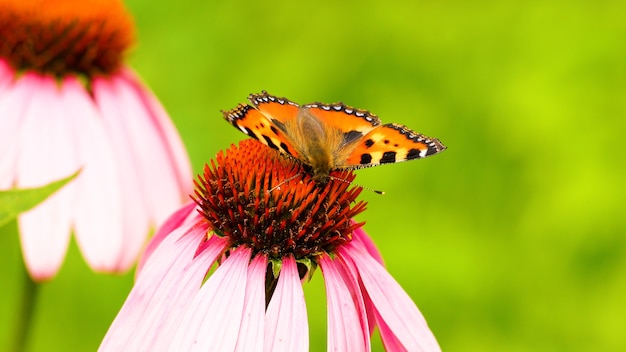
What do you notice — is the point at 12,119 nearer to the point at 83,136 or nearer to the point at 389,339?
the point at 83,136

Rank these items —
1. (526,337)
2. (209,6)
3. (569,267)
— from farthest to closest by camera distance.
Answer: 1. (209,6)
2. (569,267)
3. (526,337)

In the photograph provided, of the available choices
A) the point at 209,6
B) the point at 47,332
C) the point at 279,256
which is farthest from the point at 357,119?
the point at 209,6

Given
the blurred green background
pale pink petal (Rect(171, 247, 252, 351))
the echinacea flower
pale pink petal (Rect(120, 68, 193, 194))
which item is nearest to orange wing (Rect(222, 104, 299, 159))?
pale pink petal (Rect(171, 247, 252, 351))

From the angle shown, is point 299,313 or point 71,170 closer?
point 299,313

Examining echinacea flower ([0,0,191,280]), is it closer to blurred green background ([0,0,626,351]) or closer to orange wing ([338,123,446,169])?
orange wing ([338,123,446,169])

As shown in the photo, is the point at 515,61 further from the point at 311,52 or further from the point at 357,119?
the point at 357,119

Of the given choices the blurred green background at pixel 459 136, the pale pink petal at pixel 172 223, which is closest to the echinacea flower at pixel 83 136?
the pale pink petal at pixel 172 223

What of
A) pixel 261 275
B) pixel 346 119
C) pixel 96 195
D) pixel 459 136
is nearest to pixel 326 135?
pixel 346 119
